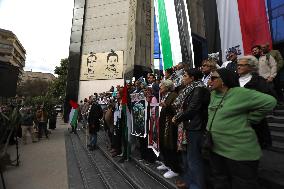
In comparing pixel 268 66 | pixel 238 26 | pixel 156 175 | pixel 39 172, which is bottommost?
pixel 39 172

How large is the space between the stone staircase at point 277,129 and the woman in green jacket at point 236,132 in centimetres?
211

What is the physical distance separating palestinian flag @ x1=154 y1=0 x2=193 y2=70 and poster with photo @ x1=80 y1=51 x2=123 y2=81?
2049 centimetres

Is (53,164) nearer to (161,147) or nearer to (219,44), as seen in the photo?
(161,147)

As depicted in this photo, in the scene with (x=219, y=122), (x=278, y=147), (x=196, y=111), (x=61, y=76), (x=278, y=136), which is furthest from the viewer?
(x=61, y=76)

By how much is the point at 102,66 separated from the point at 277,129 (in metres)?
25.4

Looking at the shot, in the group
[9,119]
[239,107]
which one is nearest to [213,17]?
[239,107]

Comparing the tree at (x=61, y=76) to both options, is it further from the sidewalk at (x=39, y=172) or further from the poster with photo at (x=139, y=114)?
the poster with photo at (x=139, y=114)

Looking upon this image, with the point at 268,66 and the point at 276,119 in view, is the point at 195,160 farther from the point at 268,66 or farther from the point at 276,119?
the point at 268,66

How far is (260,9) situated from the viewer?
5.80m

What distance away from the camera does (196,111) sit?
3791 millimetres

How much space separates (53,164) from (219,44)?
18.6 ft

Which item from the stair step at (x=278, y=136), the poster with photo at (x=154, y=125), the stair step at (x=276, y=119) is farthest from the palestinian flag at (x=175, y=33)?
the stair step at (x=278, y=136)

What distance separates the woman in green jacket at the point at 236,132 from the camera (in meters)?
2.84

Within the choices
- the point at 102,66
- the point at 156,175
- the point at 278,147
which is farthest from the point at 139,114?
the point at 102,66
